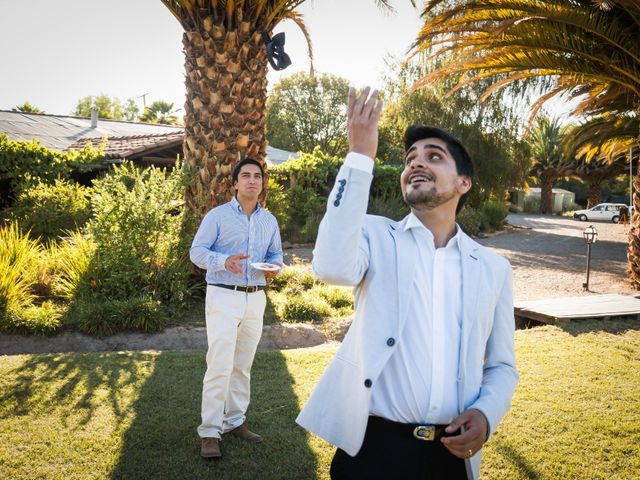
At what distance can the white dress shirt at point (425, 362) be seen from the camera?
196cm

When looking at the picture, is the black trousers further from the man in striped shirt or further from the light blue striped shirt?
the light blue striped shirt

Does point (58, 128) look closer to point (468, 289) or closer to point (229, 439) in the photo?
point (229, 439)

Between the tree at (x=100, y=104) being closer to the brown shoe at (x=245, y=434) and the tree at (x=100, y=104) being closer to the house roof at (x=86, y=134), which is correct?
the house roof at (x=86, y=134)

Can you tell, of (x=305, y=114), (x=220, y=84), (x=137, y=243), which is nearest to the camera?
(x=137, y=243)

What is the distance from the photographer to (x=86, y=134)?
21.2m

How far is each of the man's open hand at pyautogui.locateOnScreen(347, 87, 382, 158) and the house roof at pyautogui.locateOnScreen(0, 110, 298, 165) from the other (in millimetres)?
15193

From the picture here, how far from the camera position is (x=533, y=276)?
1308 centimetres

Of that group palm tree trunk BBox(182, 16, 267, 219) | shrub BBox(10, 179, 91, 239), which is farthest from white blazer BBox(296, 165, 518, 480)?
shrub BBox(10, 179, 91, 239)

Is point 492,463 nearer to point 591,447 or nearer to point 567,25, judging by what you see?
point 591,447

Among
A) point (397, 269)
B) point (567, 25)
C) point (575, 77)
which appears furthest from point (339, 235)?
point (575, 77)

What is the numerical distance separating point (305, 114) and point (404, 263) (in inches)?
→ 1734

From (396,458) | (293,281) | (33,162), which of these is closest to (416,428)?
(396,458)

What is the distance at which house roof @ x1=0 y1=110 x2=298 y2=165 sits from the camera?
16.3 meters

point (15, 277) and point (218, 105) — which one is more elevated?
point (218, 105)
